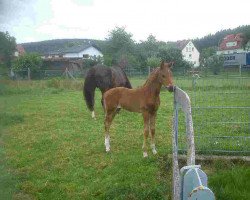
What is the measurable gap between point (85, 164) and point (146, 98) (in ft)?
5.10

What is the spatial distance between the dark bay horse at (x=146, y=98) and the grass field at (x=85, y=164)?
528 mm

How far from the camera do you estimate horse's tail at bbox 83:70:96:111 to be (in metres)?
10.3

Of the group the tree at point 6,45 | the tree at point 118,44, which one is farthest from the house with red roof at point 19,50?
the tree at point 118,44

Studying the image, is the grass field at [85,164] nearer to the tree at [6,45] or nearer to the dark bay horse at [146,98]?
the tree at [6,45]

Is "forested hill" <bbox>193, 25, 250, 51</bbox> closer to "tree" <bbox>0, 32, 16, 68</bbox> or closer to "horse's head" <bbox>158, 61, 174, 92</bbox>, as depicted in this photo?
"horse's head" <bbox>158, 61, 174, 92</bbox>

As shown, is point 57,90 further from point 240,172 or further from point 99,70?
point 240,172

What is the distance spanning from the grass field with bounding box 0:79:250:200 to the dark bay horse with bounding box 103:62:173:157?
20.8 inches

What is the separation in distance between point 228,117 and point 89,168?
443 cm

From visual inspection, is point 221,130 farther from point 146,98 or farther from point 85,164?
point 85,164

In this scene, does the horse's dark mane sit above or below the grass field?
above

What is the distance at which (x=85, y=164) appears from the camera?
18.5 ft

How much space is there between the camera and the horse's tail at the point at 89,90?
1032 cm

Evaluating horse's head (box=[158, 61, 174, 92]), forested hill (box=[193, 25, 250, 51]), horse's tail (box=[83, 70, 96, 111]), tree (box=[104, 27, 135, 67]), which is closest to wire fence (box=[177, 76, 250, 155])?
horse's head (box=[158, 61, 174, 92])

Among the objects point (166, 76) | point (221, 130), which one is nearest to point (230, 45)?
point (221, 130)
